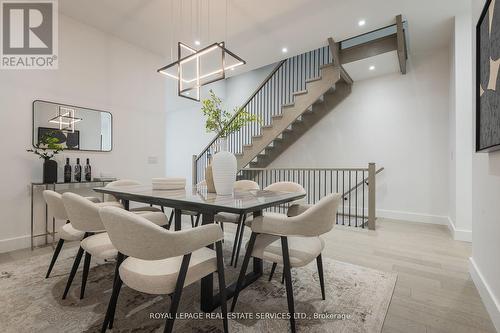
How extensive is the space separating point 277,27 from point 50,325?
4090 mm

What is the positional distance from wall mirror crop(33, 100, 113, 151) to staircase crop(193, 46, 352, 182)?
2.11m

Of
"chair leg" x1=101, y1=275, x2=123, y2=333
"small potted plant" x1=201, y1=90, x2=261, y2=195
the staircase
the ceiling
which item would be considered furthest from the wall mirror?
"chair leg" x1=101, y1=275, x2=123, y2=333

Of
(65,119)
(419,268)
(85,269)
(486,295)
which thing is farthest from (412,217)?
(65,119)

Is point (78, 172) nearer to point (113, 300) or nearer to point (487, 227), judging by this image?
point (113, 300)

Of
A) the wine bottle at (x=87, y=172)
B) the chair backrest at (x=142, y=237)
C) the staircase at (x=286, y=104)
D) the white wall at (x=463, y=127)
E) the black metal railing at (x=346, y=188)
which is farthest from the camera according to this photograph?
the staircase at (x=286, y=104)

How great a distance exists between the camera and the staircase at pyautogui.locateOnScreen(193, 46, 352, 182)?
15.5ft

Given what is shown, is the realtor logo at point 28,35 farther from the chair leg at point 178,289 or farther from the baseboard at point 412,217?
the baseboard at point 412,217

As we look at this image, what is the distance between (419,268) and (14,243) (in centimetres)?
454

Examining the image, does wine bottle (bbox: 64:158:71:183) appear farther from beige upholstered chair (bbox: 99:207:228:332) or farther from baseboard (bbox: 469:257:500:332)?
baseboard (bbox: 469:257:500:332)

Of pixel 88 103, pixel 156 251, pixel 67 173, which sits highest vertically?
pixel 88 103

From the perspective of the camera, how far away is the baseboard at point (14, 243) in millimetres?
2707

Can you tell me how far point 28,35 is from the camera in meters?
2.98

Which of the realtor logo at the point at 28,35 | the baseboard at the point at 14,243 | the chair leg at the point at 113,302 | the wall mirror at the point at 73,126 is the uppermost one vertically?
the realtor logo at the point at 28,35

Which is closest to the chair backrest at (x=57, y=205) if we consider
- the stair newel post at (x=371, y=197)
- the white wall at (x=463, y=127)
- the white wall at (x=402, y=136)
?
the stair newel post at (x=371, y=197)
